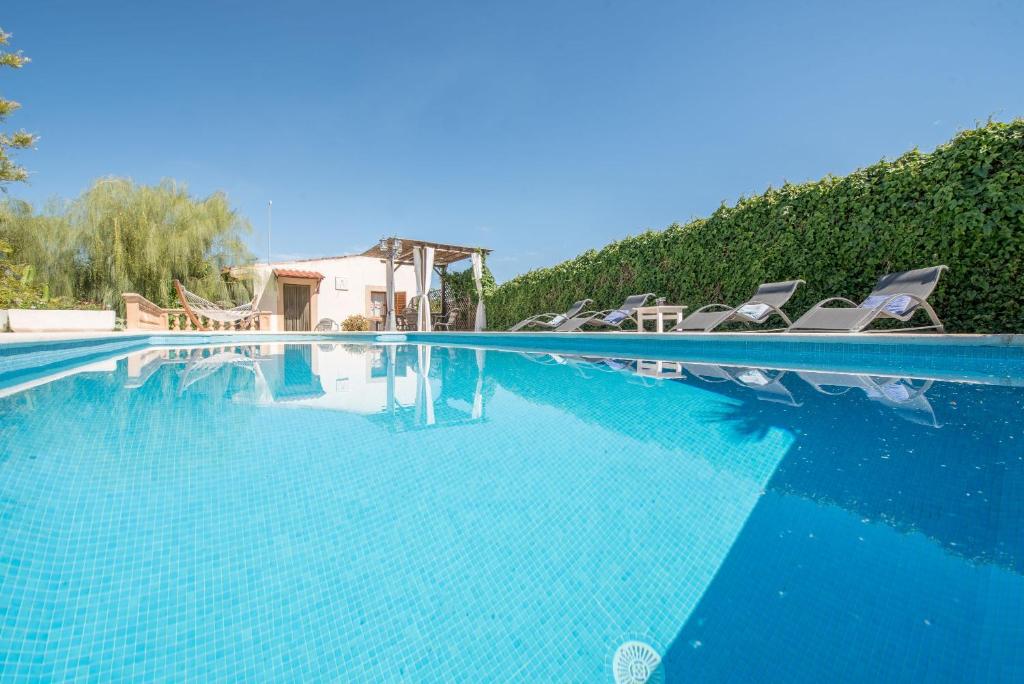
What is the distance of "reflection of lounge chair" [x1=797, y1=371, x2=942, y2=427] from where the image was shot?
8.02 feet

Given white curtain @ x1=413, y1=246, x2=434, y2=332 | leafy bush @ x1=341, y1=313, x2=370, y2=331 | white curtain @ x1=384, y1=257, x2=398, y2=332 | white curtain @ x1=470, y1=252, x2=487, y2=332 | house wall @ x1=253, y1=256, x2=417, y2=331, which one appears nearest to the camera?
white curtain @ x1=413, y1=246, x2=434, y2=332

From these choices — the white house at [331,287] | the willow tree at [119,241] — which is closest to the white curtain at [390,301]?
the white house at [331,287]

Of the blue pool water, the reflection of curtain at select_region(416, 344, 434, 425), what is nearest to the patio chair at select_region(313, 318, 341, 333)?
the reflection of curtain at select_region(416, 344, 434, 425)

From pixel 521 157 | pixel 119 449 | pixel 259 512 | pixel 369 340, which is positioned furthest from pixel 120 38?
pixel 259 512

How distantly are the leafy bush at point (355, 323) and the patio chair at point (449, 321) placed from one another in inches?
120

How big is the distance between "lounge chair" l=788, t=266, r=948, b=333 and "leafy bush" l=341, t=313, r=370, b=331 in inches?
549

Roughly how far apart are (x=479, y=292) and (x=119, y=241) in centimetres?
1056

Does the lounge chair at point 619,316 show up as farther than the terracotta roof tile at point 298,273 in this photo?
No

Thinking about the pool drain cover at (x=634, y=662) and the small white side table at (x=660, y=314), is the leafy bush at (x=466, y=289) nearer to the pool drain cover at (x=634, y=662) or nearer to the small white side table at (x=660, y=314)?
the small white side table at (x=660, y=314)

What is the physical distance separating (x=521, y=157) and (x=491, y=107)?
7.90 ft

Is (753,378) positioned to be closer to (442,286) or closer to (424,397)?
(424,397)

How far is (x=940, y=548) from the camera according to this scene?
122cm

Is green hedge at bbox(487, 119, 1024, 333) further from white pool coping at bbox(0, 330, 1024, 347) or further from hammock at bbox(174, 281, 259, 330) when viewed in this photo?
hammock at bbox(174, 281, 259, 330)

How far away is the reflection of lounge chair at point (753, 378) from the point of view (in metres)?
A: 3.11
